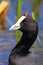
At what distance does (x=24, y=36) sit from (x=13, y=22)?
179 centimetres

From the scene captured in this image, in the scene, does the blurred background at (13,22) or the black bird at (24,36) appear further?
the blurred background at (13,22)

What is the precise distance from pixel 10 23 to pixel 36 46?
0.79 meters

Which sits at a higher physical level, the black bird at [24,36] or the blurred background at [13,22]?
the black bird at [24,36]

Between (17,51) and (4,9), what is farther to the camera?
(4,9)

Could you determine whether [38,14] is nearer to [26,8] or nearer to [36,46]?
[26,8]

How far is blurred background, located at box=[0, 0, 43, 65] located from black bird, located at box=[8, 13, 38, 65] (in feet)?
2.08

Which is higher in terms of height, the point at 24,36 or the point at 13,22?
the point at 24,36

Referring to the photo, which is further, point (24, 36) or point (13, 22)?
point (13, 22)

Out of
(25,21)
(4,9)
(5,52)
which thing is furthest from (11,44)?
(25,21)

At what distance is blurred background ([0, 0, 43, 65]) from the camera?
534 cm

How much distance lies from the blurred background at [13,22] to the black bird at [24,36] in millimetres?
633

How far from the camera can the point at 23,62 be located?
4.43 meters

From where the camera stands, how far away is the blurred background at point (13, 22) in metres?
5.34

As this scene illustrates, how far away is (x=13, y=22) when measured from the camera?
6277 mm
